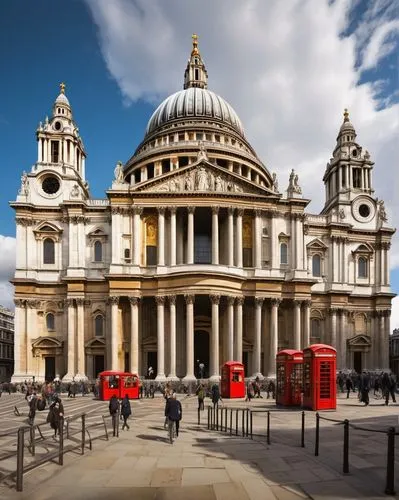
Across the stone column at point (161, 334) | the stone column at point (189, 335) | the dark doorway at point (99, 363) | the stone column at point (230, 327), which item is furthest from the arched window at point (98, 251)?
the stone column at point (230, 327)

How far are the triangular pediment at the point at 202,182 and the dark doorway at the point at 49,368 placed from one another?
2043 centimetres

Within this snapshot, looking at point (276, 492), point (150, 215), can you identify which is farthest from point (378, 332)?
point (276, 492)

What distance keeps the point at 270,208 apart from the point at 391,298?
19353 millimetres

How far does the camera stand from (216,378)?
4597 cm

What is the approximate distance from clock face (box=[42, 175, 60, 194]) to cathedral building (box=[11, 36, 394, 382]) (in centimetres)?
11

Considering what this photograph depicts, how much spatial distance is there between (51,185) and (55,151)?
4.44 metres

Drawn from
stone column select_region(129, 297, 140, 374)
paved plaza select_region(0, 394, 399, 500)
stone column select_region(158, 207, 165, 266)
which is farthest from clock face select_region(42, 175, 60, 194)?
paved plaza select_region(0, 394, 399, 500)

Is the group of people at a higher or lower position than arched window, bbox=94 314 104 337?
lower

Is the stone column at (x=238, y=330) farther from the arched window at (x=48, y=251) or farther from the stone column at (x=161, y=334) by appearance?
the arched window at (x=48, y=251)

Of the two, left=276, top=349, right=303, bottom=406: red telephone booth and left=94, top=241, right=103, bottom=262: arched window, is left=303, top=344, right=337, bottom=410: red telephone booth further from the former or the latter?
left=94, top=241, right=103, bottom=262: arched window

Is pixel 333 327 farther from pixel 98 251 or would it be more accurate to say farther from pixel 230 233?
pixel 98 251

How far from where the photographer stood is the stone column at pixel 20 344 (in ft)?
164

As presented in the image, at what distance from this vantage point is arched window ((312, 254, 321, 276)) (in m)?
57.2

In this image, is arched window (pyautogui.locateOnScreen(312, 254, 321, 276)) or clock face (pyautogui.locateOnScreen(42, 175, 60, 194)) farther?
arched window (pyautogui.locateOnScreen(312, 254, 321, 276))
